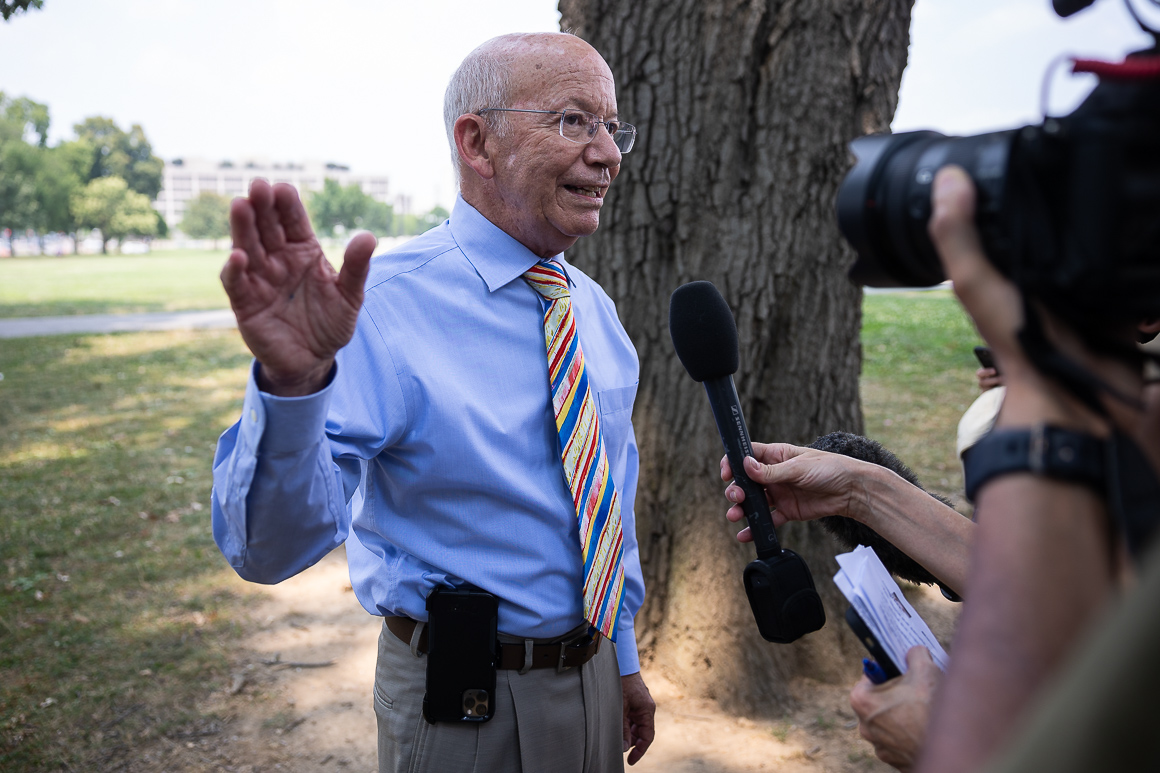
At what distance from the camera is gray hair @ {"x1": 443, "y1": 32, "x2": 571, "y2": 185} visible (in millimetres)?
2166

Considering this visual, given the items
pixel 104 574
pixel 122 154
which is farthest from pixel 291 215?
pixel 122 154

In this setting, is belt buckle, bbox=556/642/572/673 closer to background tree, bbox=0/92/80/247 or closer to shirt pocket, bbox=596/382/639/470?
shirt pocket, bbox=596/382/639/470

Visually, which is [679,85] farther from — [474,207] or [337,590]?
[337,590]

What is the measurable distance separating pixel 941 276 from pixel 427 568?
52.7 inches

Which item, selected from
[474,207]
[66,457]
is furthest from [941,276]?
[66,457]

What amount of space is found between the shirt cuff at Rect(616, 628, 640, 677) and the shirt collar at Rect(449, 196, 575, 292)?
109cm

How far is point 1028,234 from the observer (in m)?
0.83

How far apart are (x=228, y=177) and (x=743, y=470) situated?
461 feet

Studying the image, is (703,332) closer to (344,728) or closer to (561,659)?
(561,659)

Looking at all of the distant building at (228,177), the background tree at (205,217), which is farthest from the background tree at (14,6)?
the distant building at (228,177)

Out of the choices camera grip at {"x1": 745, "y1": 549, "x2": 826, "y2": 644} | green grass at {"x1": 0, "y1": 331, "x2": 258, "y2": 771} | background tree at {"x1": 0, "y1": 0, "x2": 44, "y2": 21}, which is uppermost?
background tree at {"x1": 0, "y1": 0, "x2": 44, "y2": 21}

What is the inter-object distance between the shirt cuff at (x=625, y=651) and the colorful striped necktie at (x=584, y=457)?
11.7 inches

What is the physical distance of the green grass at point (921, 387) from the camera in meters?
6.95

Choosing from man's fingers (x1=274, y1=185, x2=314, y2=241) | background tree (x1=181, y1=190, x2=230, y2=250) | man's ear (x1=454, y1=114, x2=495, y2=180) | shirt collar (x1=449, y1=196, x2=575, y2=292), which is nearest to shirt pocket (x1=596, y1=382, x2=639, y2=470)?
shirt collar (x1=449, y1=196, x2=575, y2=292)
